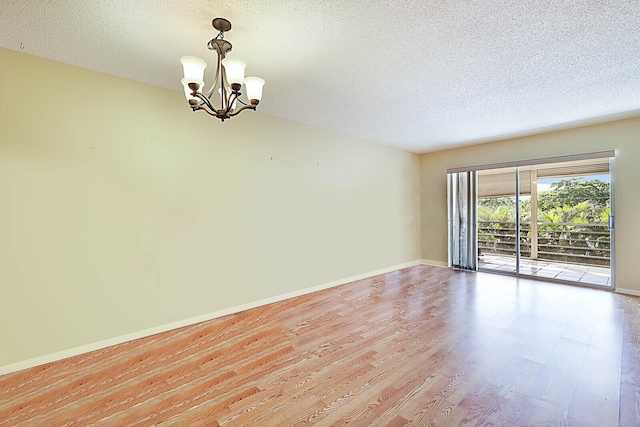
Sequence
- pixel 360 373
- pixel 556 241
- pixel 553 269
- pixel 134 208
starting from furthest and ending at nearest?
1. pixel 556 241
2. pixel 553 269
3. pixel 134 208
4. pixel 360 373

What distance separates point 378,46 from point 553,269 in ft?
18.0

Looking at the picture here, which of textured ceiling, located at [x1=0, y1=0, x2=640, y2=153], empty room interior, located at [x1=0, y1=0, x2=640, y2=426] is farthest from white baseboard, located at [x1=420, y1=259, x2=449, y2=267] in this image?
textured ceiling, located at [x1=0, y1=0, x2=640, y2=153]

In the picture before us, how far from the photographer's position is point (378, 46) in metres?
2.23

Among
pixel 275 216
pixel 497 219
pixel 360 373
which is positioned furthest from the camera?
pixel 497 219

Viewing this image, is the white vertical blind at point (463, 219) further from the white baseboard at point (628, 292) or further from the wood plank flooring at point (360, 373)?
the wood plank flooring at point (360, 373)

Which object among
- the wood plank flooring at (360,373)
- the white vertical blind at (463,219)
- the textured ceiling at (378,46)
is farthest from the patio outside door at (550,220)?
the textured ceiling at (378,46)

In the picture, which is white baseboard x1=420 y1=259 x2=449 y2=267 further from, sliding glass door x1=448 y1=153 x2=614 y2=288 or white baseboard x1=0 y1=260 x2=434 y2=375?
white baseboard x1=0 y1=260 x2=434 y2=375

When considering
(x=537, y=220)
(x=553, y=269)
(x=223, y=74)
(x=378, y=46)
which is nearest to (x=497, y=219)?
(x=537, y=220)

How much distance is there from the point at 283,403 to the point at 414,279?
354 centimetres

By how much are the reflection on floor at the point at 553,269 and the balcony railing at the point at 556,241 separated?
0.11 meters

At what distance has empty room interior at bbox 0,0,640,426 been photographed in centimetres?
186

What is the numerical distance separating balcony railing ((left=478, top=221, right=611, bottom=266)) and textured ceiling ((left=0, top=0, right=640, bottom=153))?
2550 millimetres

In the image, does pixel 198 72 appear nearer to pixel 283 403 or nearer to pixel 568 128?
pixel 283 403

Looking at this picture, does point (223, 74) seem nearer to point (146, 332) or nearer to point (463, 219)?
point (146, 332)
